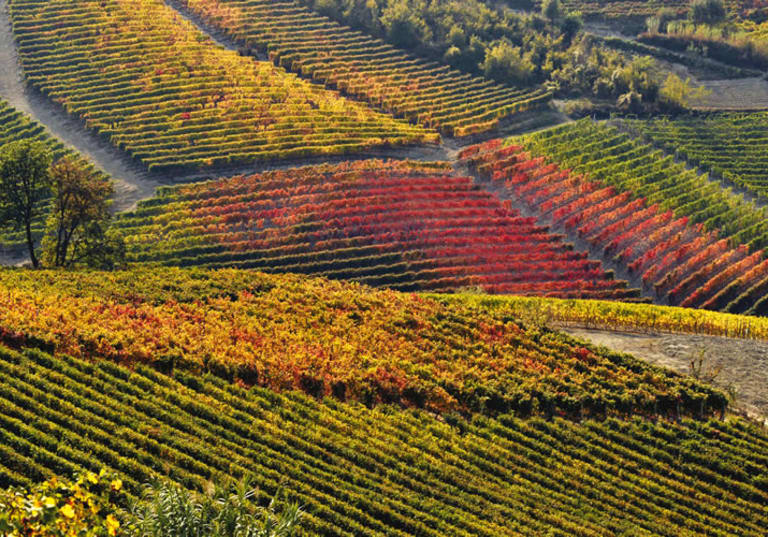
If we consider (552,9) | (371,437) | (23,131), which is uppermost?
(552,9)

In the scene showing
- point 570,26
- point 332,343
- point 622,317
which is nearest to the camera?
point 332,343

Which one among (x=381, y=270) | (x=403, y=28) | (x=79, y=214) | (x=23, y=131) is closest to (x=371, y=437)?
(x=381, y=270)

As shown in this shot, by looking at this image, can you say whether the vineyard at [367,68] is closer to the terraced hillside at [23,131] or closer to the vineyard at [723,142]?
the vineyard at [723,142]

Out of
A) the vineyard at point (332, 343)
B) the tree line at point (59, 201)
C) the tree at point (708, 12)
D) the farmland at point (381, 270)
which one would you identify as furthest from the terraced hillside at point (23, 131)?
the tree at point (708, 12)

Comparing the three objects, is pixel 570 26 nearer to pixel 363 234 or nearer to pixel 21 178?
pixel 363 234

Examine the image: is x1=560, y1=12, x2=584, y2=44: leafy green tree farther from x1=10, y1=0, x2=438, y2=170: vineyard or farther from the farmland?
x1=10, y1=0, x2=438, y2=170: vineyard

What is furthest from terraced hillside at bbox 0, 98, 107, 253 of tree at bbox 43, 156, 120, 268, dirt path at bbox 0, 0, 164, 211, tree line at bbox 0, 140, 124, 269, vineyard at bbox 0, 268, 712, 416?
vineyard at bbox 0, 268, 712, 416
